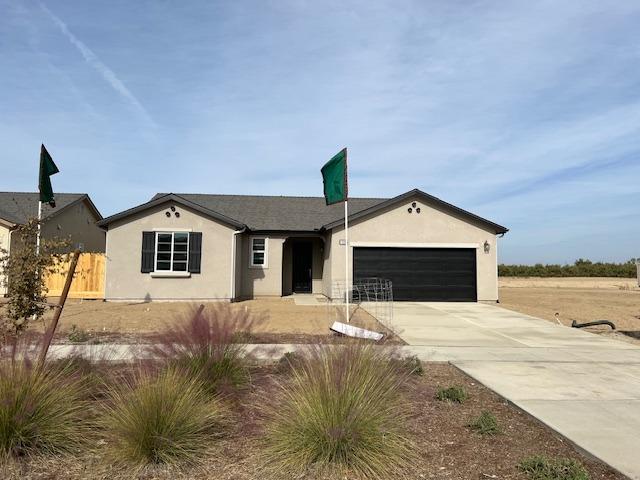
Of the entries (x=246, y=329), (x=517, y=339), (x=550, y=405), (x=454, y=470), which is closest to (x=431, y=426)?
(x=454, y=470)

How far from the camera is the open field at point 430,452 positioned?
362cm

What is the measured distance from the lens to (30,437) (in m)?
3.81

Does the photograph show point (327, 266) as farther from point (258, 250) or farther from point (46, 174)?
point (46, 174)

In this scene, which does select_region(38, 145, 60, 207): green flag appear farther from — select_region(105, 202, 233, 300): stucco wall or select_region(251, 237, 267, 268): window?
select_region(251, 237, 267, 268): window

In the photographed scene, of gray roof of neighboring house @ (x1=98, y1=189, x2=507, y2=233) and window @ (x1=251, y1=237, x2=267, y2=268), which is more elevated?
gray roof of neighboring house @ (x1=98, y1=189, x2=507, y2=233)

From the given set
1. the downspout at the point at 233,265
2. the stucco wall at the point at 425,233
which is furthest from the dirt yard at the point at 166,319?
the stucco wall at the point at 425,233

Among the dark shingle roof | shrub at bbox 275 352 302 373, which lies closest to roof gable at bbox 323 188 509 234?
the dark shingle roof

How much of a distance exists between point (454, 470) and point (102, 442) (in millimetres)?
2908

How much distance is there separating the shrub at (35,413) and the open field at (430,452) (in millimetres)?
121

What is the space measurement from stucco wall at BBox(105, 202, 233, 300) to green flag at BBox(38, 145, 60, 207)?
413 centimetres

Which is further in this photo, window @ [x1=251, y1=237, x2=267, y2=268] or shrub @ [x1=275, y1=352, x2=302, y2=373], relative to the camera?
window @ [x1=251, y1=237, x2=267, y2=268]

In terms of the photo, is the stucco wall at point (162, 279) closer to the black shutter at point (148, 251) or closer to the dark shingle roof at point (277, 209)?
the black shutter at point (148, 251)

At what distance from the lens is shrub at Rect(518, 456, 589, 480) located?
3441mm

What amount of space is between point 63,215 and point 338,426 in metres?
24.8
